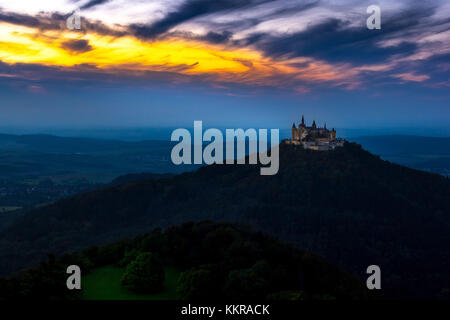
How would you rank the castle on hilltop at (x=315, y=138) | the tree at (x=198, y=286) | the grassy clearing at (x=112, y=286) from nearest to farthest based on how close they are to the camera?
the tree at (x=198, y=286)
the grassy clearing at (x=112, y=286)
the castle on hilltop at (x=315, y=138)

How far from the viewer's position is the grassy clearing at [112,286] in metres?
24.9

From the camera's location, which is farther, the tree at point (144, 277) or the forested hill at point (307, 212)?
the forested hill at point (307, 212)

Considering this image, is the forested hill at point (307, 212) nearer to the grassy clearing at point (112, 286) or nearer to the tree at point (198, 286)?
the grassy clearing at point (112, 286)

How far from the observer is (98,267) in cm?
3209

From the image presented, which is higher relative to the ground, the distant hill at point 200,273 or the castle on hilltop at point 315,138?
the castle on hilltop at point 315,138

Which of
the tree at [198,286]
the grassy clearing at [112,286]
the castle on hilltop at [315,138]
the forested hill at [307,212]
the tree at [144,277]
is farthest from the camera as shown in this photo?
the castle on hilltop at [315,138]

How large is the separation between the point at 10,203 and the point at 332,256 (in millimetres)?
160112

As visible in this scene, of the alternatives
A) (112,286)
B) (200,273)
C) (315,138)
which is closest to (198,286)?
(200,273)

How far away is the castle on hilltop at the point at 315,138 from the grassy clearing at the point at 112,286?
366ft

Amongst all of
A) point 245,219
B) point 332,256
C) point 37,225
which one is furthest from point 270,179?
point 37,225

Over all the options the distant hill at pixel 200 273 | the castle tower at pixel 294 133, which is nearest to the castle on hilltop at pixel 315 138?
the castle tower at pixel 294 133

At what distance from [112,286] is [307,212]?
279ft

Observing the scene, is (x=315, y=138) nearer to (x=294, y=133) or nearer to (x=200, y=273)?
(x=294, y=133)

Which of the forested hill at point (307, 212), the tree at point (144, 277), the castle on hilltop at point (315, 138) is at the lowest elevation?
the forested hill at point (307, 212)
